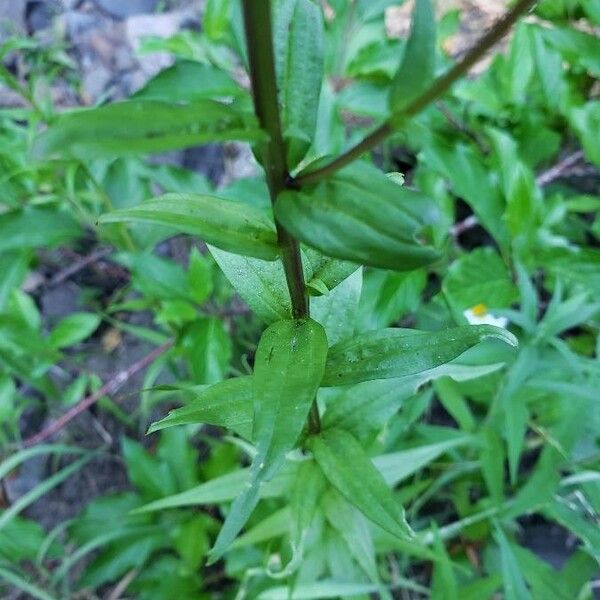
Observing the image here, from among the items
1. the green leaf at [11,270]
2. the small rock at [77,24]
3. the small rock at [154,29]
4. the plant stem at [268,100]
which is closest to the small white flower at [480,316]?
the plant stem at [268,100]

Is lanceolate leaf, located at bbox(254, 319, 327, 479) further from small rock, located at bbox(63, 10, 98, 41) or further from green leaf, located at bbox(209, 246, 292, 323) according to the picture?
small rock, located at bbox(63, 10, 98, 41)

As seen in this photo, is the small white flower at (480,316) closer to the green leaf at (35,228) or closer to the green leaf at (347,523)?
the green leaf at (347,523)

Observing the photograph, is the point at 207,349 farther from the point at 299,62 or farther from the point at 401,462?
the point at 299,62

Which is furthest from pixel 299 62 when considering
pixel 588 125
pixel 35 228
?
pixel 588 125

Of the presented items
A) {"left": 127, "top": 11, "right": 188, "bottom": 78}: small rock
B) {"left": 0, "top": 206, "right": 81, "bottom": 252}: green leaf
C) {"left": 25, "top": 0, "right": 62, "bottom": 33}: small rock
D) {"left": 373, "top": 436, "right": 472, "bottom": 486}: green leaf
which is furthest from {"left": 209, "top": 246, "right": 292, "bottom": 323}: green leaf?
{"left": 25, "top": 0, "right": 62, "bottom": 33}: small rock

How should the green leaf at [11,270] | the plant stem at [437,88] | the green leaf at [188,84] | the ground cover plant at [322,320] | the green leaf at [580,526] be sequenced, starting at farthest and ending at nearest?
the green leaf at [11,270]
the green leaf at [188,84]
the green leaf at [580,526]
the ground cover plant at [322,320]
the plant stem at [437,88]

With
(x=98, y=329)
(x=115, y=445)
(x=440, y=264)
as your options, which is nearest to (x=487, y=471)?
(x=440, y=264)
